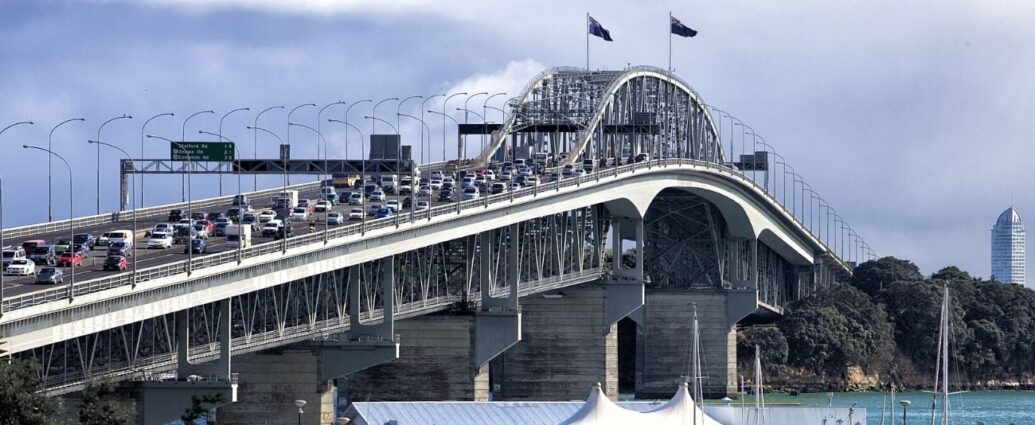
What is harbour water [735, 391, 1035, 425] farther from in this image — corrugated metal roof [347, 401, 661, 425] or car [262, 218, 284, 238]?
car [262, 218, 284, 238]

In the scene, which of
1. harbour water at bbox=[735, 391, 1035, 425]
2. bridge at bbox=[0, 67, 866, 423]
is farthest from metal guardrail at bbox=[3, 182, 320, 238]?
harbour water at bbox=[735, 391, 1035, 425]

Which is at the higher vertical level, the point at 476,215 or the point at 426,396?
the point at 476,215

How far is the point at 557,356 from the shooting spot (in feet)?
494

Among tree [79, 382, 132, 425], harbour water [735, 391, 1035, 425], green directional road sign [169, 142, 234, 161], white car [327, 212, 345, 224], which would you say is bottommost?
harbour water [735, 391, 1035, 425]

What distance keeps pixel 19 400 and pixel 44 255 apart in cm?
3247

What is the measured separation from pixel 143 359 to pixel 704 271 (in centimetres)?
10019

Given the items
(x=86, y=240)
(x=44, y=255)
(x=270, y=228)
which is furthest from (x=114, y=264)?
(x=270, y=228)

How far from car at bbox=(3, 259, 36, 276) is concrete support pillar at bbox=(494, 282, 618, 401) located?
204 feet

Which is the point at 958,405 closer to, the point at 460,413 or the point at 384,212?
the point at 384,212

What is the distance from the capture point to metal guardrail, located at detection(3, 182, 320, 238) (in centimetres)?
10350

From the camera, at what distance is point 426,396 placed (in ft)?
423

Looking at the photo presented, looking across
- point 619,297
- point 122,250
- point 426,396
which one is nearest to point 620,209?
point 619,297

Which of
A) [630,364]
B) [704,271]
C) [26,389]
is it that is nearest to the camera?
[26,389]

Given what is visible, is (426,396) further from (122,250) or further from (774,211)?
(774,211)
